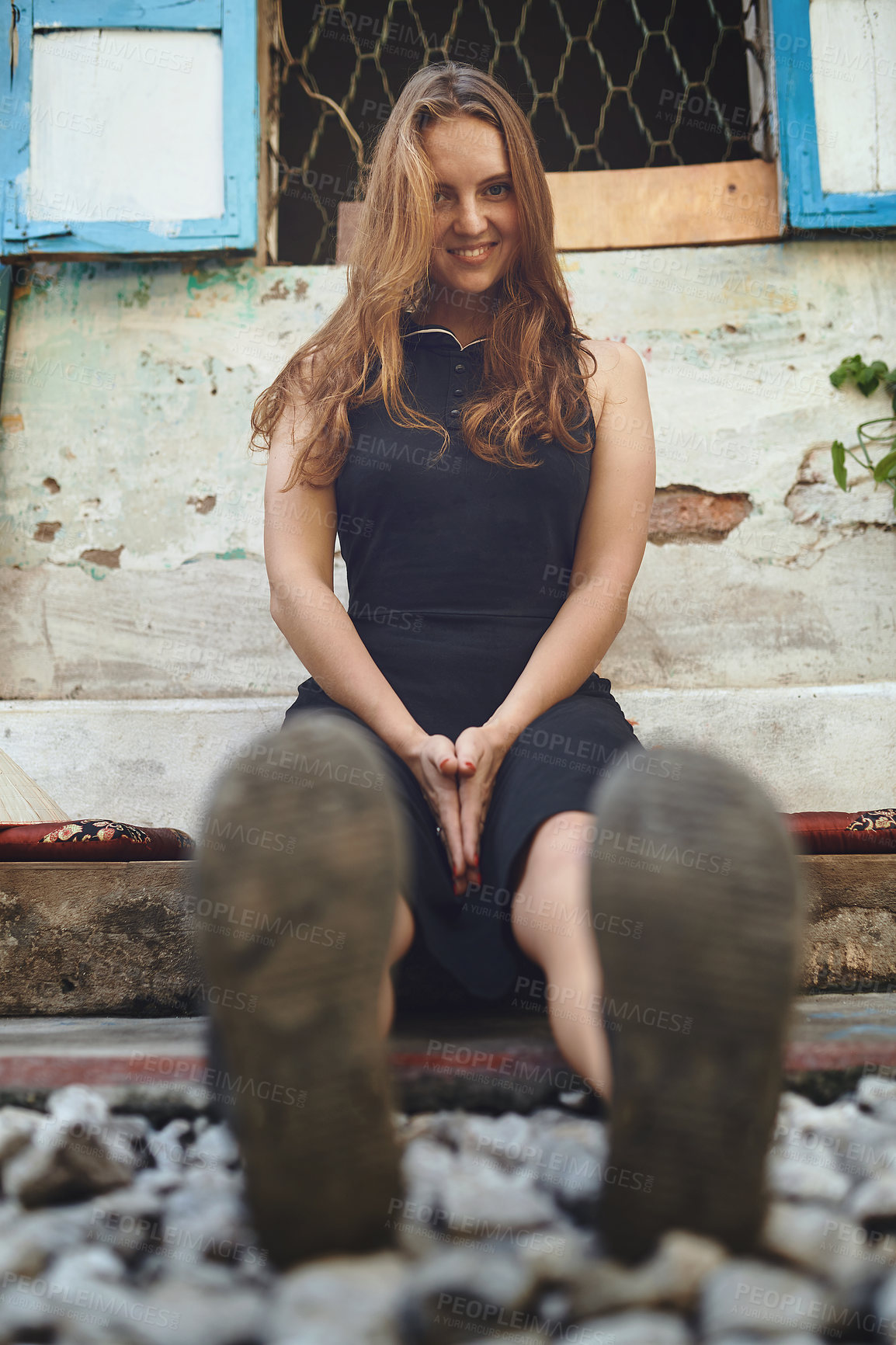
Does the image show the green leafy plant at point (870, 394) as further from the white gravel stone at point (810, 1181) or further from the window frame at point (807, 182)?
the white gravel stone at point (810, 1181)

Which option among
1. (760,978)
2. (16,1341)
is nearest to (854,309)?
(760,978)

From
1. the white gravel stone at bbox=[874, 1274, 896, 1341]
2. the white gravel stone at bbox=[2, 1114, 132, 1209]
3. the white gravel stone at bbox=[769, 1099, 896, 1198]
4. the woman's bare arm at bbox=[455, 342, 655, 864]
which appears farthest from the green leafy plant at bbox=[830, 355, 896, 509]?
the white gravel stone at bbox=[2, 1114, 132, 1209]

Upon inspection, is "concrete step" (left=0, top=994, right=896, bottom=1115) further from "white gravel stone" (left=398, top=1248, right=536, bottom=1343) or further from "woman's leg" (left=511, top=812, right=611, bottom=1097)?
"white gravel stone" (left=398, top=1248, right=536, bottom=1343)

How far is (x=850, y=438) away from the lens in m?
2.12

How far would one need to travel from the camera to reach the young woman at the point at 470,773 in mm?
520

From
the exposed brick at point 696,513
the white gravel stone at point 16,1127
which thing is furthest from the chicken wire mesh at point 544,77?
the white gravel stone at point 16,1127

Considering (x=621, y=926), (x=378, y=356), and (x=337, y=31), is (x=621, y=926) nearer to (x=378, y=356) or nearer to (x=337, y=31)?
(x=378, y=356)

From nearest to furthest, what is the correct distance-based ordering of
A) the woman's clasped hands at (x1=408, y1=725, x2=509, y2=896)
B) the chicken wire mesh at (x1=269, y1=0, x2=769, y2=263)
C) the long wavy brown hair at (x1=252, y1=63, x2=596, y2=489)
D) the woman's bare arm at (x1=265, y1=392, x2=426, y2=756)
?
the woman's clasped hands at (x1=408, y1=725, x2=509, y2=896), the woman's bare arm at (x1=265, y1=392, x2=426, y2=756), the long wavy brown hair at (x1=252, y1=63, x2=596, y2=489), the chicken wire mesh at (x1=269, y1=0, x2=769, y2=263)

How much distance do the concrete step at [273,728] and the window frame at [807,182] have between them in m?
1.05

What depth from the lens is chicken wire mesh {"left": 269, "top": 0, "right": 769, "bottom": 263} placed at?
2.51 meters

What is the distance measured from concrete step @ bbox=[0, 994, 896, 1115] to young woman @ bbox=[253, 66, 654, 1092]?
0.10 metres

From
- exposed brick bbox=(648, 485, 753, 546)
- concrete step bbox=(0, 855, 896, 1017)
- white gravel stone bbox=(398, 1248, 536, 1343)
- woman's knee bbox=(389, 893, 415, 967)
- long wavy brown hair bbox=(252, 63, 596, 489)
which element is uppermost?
long wavy brown hair bbox=(252, 63, 596, 489)

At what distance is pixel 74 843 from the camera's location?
1.25 metres

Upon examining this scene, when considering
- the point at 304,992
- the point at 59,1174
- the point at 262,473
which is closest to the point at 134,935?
the point at 59,1174
